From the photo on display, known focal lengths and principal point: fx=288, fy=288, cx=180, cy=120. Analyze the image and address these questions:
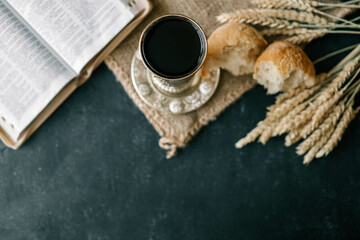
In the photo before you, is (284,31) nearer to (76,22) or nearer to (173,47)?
(173,47)

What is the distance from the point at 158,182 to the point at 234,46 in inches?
18.5

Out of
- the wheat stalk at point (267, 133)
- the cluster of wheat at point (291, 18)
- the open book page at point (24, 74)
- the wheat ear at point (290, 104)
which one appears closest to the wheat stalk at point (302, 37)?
the cluster of wheat at point (291, 18)

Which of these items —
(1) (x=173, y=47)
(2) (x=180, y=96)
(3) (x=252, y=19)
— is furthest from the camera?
(2) (x=180, y=96)

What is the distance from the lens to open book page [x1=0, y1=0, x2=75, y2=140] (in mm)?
850

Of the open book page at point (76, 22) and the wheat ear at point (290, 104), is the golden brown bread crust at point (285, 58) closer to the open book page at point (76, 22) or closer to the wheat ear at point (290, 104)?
the wheat ear at point (290, 104)

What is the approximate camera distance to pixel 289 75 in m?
0.73

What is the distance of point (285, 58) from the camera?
72 centimetres

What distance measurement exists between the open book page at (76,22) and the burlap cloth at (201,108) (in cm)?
6

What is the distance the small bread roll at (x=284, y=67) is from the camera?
2.35 ft

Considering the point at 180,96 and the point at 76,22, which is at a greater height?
the point at 76,22

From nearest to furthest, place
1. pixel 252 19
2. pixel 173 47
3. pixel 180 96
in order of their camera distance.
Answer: pixel 173 47
pixel 252 19
pixel 180 96

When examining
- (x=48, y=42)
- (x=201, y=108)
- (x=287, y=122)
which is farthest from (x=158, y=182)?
(x=48, y=42)

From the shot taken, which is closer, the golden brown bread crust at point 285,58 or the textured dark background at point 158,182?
the golden brown bread crust at point 285,58

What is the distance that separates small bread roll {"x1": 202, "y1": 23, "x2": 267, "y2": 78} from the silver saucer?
52 mm
